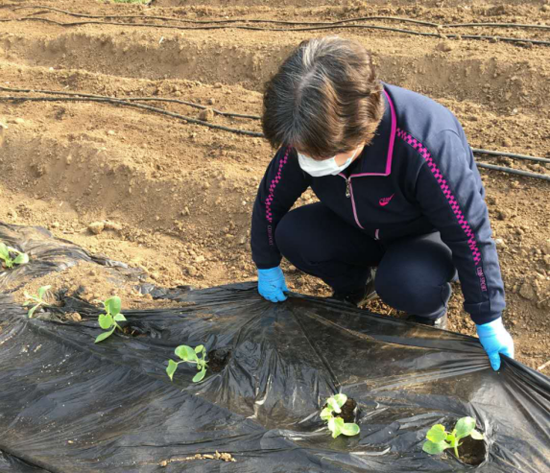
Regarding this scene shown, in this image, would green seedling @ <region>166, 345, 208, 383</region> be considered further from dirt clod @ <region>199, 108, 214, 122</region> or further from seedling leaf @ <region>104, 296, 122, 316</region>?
dirt clod @ <region>199, 108, 214, 122</region>

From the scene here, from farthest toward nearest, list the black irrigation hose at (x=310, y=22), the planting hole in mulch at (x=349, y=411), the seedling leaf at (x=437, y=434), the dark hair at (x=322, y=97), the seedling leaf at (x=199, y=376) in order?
the black irrigation hose at (x=310, y=22)
the seedling leaf at (x=199, y=376)
the planting hole in mulch at (x=349, y=411)
the seedling leaf at (x=437, y=434)
the dark hair at (x=322, y=97)

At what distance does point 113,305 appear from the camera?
1.92m

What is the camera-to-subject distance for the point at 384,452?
1.42 meters

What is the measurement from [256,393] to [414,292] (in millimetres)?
585

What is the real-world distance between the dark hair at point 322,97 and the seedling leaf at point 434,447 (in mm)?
785

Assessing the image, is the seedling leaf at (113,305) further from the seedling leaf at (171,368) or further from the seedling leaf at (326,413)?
the seedling leaf at (326,413)

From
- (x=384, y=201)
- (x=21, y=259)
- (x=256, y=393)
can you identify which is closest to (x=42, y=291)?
(x=21, y=259)

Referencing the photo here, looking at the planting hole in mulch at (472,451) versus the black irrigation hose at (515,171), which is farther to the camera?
the black irrigation hose at (515,171)

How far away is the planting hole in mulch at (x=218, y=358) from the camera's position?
70.5 inches

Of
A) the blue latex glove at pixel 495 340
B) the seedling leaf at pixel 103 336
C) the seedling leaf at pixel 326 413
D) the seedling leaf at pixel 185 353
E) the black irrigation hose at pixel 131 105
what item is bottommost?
the seedling leaf at pixel 103 336

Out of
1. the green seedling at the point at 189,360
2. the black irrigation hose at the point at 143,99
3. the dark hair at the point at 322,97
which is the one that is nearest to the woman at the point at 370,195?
the dark hair at the point at 322,97

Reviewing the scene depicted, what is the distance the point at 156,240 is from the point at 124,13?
10.9 ft

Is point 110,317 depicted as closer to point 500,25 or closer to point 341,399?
point 341,399

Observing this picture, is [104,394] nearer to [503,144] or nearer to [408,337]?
[408,337]
